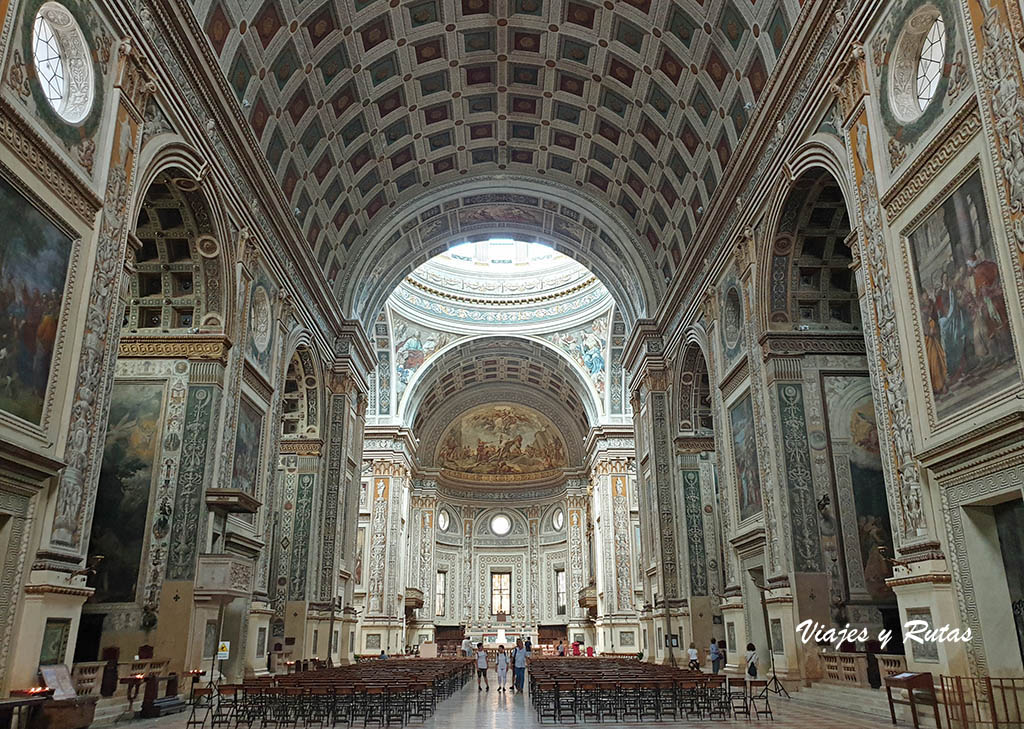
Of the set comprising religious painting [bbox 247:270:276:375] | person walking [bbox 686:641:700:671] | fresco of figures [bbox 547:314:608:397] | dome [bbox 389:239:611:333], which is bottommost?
person walking [bbox 686:641:700:671]

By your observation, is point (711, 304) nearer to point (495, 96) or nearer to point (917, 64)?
point (495, 96)

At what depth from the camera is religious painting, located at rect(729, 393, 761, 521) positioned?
1733 centimetres

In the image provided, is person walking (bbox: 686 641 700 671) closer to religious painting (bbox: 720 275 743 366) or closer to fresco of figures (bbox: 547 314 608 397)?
religious painting (bbox: 720 275 743 366)

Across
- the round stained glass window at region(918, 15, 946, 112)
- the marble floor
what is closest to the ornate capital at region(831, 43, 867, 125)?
the round stained glass window at region(918, 15, 946, 112)

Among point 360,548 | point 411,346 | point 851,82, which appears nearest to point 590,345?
point 411,346

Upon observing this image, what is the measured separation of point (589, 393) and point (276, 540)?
20.9m

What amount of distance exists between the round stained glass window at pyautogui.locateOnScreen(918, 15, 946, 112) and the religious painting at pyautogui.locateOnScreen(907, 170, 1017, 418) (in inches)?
66.0

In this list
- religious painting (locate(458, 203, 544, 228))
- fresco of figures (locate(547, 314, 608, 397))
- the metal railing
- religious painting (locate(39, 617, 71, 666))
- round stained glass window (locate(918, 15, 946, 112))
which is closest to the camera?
the metal railing

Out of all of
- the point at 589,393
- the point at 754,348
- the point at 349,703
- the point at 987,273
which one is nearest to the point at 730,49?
the point at 754,348

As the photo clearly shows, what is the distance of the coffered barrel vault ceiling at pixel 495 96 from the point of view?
17.1m

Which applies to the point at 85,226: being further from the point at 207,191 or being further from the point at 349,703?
the point at 349,703

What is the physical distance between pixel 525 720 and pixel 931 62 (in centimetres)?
1158

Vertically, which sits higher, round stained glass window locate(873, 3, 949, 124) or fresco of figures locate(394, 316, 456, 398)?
fresco of figures locate(394, 316, 456, 398)

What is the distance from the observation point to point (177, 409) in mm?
15414
